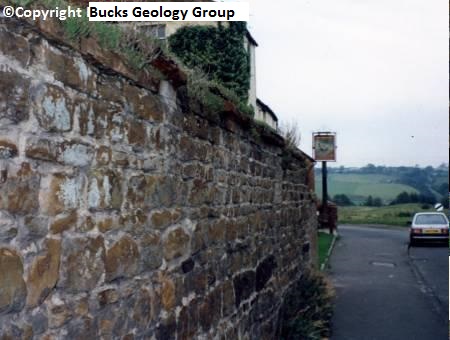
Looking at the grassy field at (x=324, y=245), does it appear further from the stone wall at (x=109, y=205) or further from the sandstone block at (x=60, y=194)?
the sandstone block at (x=60, y=194)

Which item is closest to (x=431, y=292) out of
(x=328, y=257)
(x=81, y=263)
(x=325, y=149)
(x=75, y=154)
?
(x=328, y=257)

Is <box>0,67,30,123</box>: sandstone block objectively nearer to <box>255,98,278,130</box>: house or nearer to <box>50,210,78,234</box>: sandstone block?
<box>50,210,78,234</box>: sandstone block

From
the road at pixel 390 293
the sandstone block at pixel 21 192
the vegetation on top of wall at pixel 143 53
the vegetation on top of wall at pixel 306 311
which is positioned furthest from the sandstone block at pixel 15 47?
the road at pixel 390 293

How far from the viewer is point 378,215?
42.6 m

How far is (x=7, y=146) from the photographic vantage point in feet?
7.13

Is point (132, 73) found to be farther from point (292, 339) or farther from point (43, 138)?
point (292, 339)

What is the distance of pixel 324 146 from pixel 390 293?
17250 millimetres

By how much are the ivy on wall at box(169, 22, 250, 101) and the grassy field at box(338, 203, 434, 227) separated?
27570 mm

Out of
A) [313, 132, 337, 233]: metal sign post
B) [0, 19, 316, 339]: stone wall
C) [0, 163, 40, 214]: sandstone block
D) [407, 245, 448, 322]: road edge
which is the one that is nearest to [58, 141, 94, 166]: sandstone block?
[0, 19, 316, 339]: stone wall

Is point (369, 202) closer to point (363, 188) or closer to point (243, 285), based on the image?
point (363, 188)

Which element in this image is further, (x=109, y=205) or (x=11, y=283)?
(x=109, y=205)

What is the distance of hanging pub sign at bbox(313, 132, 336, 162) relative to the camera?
28125 mm

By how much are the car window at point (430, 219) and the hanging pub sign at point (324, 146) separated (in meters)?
7.04

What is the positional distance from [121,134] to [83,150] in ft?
1.32
